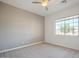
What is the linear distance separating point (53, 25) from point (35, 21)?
5.07ft

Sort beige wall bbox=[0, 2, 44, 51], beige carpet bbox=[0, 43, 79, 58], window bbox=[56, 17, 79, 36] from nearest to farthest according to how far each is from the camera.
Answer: beige carpet bbox=[0, 43, 79, 58] → beige wall bbox=[0, 2, 44, 51] → window bbox=[56, 17, 79, 36]

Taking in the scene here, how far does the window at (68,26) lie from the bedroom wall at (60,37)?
0.98ft

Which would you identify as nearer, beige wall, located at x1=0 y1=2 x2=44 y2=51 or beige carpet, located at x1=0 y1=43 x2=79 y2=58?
beige carpet, located at x1=0 y1=43 x2=79 y2=58

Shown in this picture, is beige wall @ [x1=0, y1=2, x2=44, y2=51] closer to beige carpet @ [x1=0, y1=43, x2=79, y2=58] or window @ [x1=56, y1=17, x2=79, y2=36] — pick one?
beige carpet @ [x1=0, y1=43, x2=79, y2=58]

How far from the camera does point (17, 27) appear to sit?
5457 millimetres

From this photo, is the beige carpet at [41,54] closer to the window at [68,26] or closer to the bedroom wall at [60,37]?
the bedroom wall at [60,37]

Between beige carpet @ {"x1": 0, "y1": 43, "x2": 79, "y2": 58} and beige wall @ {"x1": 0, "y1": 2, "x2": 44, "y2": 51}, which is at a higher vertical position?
beige wall @ {"x1": 0, "y1": 2, "x2": 44, "y2": 51}

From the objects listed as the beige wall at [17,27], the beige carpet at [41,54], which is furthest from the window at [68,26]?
the beige wall at [17,27]

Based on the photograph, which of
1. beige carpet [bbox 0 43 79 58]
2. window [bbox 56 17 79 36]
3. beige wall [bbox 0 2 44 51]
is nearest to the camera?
beige carpet [bbox 0 43 79 58]

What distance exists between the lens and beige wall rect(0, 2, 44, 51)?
4809 millimetres

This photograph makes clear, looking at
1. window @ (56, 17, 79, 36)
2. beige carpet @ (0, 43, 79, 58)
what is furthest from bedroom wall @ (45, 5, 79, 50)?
beige carpet @ (0, 43, 79, 58)

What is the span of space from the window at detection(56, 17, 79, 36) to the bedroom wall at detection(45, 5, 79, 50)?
11.8 inches

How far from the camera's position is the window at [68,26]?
4.98 m

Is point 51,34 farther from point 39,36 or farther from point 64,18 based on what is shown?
point 64,18
